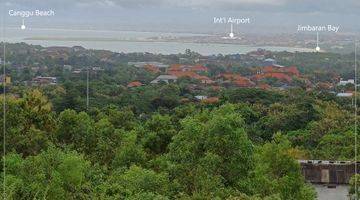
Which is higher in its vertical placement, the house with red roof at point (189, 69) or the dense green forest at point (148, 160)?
the house with red roof at point (189, 69)

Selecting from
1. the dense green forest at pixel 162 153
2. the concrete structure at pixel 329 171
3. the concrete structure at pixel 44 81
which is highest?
the concrete structure at pixel 44 81

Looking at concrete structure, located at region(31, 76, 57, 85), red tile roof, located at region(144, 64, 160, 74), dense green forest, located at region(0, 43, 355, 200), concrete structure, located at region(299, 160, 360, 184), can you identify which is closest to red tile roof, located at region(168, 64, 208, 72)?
red tile roof, located at region(144, 64, 160, 74)

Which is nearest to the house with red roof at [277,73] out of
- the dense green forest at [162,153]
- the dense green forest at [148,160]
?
the dense green forest at [162,153]

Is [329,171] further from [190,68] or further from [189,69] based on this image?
[190,68]

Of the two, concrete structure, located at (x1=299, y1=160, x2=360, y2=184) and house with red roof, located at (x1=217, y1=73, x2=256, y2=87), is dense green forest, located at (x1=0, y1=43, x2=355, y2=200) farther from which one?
house with red roof, located at (x1=217, y1=73, x2=256, y2=87)

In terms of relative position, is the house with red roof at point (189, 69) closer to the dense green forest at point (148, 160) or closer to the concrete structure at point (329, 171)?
the dense green forest at point (148, 160)

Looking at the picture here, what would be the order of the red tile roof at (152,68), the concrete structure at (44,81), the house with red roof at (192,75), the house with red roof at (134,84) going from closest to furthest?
1. the concrete structure at (44,81)
2. the house with red roof at (134,84)
3. the house with red roof at (192,75)
4. the red tile roof at (152,68)

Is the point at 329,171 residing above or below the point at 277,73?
below

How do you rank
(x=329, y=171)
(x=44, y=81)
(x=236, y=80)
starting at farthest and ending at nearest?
(x=236, y=80), (x=44, y=81), (x=329, y=171)

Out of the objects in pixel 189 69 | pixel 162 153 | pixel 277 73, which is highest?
pixel 189 69

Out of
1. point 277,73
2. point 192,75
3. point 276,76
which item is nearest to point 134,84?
point 192,75

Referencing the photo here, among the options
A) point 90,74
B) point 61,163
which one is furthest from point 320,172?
point 90,74

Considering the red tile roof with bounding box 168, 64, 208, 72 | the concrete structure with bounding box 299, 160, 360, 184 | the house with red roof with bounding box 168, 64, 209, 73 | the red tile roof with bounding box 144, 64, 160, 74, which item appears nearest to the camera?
the concrete structure with bounding box 299, 160, 360, 184
